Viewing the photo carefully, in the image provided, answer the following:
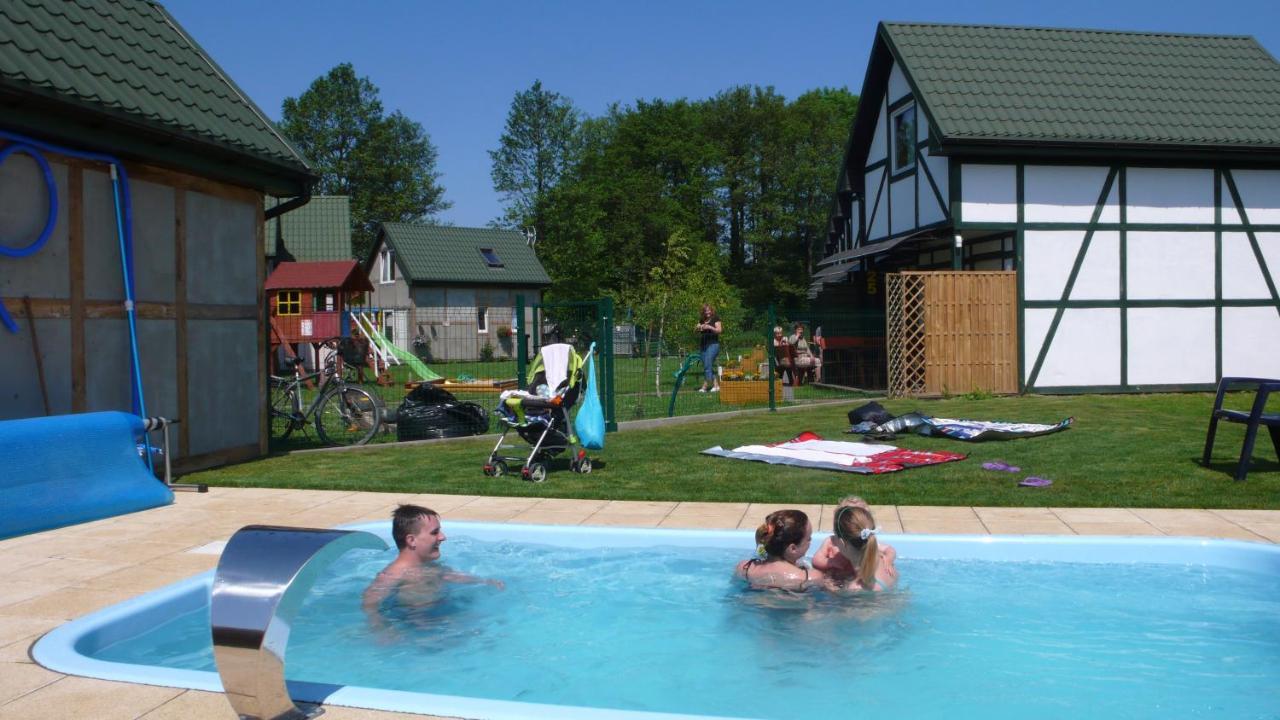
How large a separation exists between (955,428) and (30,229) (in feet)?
30.6

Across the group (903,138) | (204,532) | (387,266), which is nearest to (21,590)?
(204,532)

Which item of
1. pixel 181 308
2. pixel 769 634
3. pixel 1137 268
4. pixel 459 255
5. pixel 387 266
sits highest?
pixel 459 255

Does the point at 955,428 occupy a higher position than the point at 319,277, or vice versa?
the point at 319,277

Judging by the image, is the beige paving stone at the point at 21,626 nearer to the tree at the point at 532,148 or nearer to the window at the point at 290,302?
the window at the point at 290,302

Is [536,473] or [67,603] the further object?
[536,473]

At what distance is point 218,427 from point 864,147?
1581 cm

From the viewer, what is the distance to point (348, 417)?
11.8 meters

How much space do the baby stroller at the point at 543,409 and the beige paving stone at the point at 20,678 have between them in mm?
5059

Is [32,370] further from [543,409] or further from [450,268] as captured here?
[450,268]

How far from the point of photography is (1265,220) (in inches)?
703

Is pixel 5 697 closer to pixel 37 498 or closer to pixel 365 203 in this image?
pixel 37 498

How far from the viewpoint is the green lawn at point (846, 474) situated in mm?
7895

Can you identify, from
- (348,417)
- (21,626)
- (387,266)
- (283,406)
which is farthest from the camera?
(387,266)

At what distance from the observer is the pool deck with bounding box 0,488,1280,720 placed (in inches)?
143
